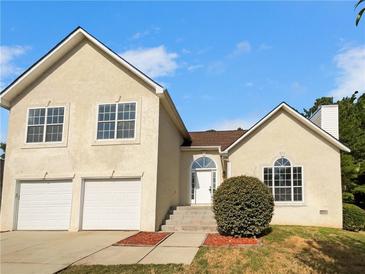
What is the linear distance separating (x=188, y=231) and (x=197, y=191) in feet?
17.8

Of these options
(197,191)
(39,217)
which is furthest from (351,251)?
(39,217)

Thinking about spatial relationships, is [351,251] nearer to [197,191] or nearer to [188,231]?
[188,231]

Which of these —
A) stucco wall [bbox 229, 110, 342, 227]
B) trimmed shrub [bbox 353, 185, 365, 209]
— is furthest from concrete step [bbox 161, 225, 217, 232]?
trimmed shrub [bbox 353, 185, 365, 209]

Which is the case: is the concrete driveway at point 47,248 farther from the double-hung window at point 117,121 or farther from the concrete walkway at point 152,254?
the double-hung window at point 117,121

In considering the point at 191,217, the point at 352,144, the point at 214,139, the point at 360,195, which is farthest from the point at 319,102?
the point at 191,217

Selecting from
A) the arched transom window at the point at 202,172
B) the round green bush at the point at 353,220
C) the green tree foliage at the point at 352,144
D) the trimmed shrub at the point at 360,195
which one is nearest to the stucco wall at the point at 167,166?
the arched transom window at the point at 202,172

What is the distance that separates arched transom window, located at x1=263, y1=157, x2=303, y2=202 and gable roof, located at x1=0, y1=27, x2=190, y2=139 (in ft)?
18.9

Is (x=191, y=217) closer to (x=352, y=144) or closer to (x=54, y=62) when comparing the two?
(x=54, y=62)

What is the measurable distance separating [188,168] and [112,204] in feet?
20.0

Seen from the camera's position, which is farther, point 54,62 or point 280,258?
point 54,62

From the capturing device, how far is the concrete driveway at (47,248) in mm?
9367

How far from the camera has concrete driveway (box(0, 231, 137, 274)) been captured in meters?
9.37

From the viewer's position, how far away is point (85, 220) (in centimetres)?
1552

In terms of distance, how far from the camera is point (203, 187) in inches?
792
